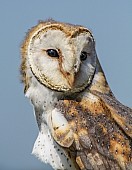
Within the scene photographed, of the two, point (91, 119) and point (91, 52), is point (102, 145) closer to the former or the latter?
point (91, 119)

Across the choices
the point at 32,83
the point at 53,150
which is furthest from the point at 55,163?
the point at 32,83

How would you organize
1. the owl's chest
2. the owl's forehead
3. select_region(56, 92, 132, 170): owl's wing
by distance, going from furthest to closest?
the owl's forehead
the owl's chest
select_region(56, 92, 132, 170): owl's wing

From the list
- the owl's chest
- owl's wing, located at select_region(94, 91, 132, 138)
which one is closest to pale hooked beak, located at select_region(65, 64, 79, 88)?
owl's wing, located at select_region(94, 91, 132, 138)

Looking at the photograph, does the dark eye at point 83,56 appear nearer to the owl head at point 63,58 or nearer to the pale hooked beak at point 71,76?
the owl head at point 63,58

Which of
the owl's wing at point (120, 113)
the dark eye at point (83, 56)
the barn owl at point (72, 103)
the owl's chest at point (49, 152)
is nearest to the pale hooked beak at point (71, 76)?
the barn owl at point (72, 103)

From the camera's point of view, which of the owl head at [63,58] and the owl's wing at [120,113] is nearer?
the owl's wing at [120,113]

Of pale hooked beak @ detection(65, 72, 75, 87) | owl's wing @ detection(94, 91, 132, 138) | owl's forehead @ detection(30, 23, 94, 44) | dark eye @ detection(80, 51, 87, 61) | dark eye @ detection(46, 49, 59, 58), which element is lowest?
owl's wing @ detection(94, 91, 132, 138)

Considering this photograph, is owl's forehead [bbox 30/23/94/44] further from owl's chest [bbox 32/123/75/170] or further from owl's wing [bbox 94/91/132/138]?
owl's chest [bbox 32/123/75/170]

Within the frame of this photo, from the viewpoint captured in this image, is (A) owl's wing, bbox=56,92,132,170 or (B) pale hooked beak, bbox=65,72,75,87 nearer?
(A) owl's wing, bbox=56,92,132,170

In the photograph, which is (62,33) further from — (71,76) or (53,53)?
(71,76)
